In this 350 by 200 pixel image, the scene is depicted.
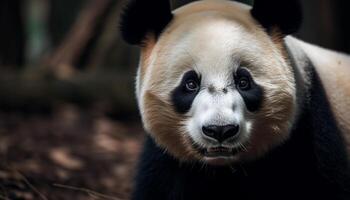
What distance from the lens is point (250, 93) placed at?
427 cm

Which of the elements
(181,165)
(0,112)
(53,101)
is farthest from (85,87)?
(181,165)

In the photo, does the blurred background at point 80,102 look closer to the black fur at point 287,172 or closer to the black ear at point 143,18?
the black fur at point 287,172

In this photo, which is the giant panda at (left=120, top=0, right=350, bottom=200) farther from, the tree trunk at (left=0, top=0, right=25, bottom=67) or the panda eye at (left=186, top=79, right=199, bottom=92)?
the tree trunk at (left=0, top=0, right=25, bottom=67)

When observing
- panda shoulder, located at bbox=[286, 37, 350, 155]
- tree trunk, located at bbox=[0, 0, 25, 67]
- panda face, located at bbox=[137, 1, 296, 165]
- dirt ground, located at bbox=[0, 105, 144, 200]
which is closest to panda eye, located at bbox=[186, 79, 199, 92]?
panda face, located at bbox=[137, 1, 296, 165]

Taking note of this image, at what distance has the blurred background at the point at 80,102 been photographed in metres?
7.18

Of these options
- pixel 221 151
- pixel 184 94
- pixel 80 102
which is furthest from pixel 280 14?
pixel 80 102

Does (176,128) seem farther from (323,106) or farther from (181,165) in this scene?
(323,106)

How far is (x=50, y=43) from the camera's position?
1530 centimetres

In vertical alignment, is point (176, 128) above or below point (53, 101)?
above

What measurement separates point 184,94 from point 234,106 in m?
0.40

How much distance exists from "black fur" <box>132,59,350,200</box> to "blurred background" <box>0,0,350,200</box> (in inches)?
42.5

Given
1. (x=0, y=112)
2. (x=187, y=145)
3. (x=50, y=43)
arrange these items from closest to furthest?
(x=187, y=145) < (x=0, y=112) < (x=50, y=43)

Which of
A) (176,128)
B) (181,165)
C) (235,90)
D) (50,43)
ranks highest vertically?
(235,90)

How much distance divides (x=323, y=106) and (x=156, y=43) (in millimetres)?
1190
